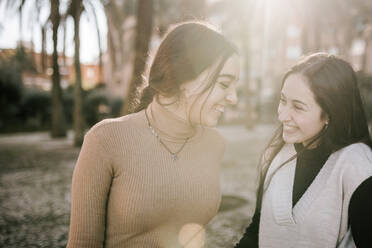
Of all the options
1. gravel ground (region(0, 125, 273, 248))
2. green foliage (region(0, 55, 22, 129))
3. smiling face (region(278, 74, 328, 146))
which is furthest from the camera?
green foliage (region(0, 55, 22, 129))

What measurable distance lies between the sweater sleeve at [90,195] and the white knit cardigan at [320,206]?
1001mm

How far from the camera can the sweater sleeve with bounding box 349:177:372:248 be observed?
160 cm

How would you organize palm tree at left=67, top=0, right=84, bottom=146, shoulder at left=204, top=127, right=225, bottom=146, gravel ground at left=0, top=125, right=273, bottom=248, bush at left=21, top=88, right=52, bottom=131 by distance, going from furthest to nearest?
bush at left=21, top=88, right=52, bottom=131
palm tree at left=67, top=0, right=84, bottom=146
gravel ground at left=0, top=125, right=273, bottom=248
shoulder at left=204, top=127, right=225, bottom=146

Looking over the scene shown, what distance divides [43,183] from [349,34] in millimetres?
34551

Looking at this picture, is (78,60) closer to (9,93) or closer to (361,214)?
(9,93)

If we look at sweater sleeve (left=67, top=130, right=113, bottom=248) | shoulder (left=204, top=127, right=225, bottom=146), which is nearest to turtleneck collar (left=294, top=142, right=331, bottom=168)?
shoulder (left=204, top=127, right=225, bottom=146)

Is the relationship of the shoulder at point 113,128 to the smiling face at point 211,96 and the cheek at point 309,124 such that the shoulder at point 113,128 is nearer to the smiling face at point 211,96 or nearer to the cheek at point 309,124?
the smiling face at point 211,96

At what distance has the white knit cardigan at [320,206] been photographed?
177 cm

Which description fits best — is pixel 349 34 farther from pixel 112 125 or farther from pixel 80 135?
pixel 112 125

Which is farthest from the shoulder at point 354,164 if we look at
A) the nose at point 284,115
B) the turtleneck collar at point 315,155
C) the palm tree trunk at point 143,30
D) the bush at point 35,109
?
the bush at point 35,109

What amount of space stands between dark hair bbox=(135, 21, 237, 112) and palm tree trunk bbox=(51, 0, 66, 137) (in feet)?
39.1

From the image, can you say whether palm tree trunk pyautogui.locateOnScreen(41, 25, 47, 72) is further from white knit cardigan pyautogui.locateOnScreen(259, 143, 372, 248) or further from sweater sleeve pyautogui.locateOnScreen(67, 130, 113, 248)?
white knit cardigan pyautogui.locateOnScreen(259, 143, 372, 248)

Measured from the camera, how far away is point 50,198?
6.67 meters

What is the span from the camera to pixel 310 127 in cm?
198
